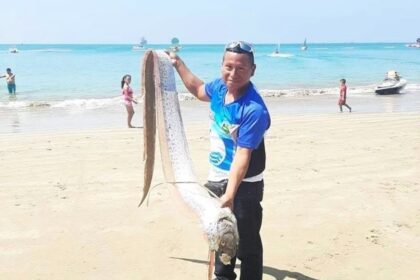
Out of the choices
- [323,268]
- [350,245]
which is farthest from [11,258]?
[350,245]

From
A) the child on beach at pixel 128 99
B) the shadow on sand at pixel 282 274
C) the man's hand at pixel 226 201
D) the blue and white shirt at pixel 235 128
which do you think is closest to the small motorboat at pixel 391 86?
the child on beach at pixel 128 99

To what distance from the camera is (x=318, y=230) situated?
216 inches

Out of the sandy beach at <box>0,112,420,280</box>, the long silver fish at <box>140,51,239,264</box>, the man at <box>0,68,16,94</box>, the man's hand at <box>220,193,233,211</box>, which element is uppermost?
the long silver fish at <box>140,51,239,264</box>

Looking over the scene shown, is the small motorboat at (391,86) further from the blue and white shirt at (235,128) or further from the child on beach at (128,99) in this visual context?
the blue and white shirt at (235,128)

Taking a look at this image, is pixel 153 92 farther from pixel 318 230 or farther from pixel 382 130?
pixel 382 130

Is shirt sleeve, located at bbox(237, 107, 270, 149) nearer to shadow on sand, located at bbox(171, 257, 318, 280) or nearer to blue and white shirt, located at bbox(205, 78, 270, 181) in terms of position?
blue and white shirt, located at bbox(205, 78, 270, 181)

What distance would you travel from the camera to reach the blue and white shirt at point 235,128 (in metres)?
3.09

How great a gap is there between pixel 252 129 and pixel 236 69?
0.38 m

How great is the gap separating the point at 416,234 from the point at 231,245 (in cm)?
331

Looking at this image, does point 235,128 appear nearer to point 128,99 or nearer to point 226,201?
point 226,201

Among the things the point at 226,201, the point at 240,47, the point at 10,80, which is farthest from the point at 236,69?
the point at 10,80

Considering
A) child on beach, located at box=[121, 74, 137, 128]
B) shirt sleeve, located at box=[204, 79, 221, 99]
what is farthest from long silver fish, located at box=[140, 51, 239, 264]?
child on beach, located at box=[121, 74, 137, 128]

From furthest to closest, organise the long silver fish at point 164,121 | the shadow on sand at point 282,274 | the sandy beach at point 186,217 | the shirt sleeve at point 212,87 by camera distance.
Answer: the sandy beach at point 186,217
the shadow on sand at point 282,274
the long silver fish at point 164,121
the shirt sleeve at point 212,87

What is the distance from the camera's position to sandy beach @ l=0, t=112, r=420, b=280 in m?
4.67
